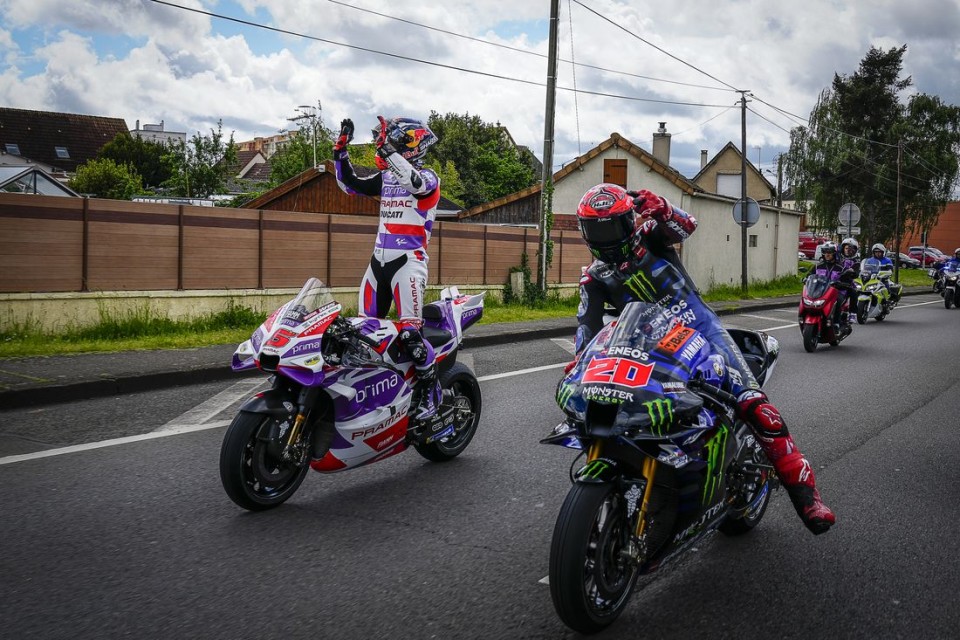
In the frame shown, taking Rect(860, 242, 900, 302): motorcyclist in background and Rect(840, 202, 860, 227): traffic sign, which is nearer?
Rect(860, 242, 900, 302): motorcyclist in background

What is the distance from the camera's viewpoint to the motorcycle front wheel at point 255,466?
Result: 440 centimetres

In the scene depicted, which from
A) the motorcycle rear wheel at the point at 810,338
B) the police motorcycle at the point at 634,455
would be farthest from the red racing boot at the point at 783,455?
the motorcycle rear wheel at the point at 810,338

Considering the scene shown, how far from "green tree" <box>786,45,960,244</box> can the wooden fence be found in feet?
136

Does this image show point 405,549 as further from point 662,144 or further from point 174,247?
point 662,144

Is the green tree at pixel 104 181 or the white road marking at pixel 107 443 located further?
the green tree at pixel 104 181

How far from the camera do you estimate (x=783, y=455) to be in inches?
147

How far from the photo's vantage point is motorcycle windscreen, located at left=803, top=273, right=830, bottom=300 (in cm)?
1266

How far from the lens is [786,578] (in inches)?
151

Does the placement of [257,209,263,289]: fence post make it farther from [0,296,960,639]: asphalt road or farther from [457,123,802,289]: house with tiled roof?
[457,123,802,289]: house with tiled roof

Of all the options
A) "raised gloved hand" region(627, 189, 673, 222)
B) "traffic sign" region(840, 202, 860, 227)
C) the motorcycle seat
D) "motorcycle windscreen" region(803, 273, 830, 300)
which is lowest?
the motorcycle seat

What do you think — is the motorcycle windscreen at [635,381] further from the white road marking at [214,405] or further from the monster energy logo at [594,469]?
the white road marking at [214,405]

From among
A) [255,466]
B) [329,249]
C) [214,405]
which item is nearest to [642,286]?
[255,466]

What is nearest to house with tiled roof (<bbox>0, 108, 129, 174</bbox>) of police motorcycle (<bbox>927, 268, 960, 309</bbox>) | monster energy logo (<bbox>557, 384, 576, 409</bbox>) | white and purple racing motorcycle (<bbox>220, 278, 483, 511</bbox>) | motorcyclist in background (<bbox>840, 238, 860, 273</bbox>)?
police motorcycle (<bbox>927, 268, 960, 309</bbox>)

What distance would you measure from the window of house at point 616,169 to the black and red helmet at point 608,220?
27.4 metres
